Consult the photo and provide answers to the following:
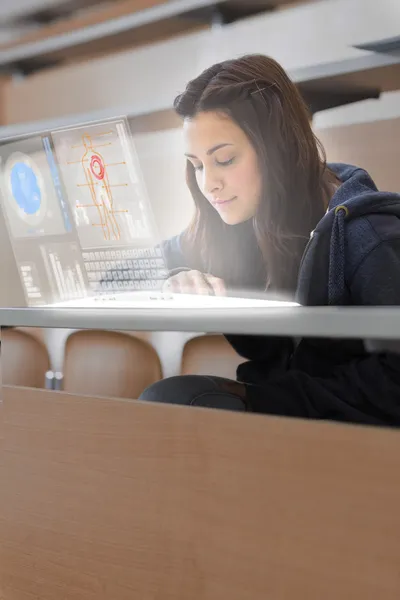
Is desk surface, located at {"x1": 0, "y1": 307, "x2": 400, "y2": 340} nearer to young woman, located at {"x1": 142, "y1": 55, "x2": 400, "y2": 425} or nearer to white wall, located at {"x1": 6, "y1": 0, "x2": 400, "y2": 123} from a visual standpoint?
young woman, located at {"x1": 142, "y1": 55, "x2": 400, "y2": 425}

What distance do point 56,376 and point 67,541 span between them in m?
0.25

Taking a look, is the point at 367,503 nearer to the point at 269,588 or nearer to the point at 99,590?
the point at 269,588

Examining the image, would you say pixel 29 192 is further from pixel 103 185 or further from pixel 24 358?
pixel 24 358

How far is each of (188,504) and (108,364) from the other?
0.99 feet

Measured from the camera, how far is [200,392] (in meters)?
0.82

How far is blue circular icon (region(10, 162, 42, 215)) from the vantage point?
1.20 meters

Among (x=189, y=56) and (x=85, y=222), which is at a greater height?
(x=189, y=56)

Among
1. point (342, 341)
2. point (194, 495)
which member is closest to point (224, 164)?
point (342, 341)

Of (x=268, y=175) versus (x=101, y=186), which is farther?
(x=101, y=186)

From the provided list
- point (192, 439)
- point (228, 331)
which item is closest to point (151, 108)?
point (228, 331)

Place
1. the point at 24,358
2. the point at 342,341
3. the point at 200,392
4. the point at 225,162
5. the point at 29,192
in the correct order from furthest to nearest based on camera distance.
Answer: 1. the point at 29,192
2. the point at 24,358
3. the point at 225,162
4. the point at 200,392
5. the point at 342,341

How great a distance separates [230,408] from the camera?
0.76 m

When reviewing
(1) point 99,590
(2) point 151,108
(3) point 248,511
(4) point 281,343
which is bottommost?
(1) point 99,590

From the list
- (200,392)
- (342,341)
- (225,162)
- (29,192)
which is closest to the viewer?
(342,341)
